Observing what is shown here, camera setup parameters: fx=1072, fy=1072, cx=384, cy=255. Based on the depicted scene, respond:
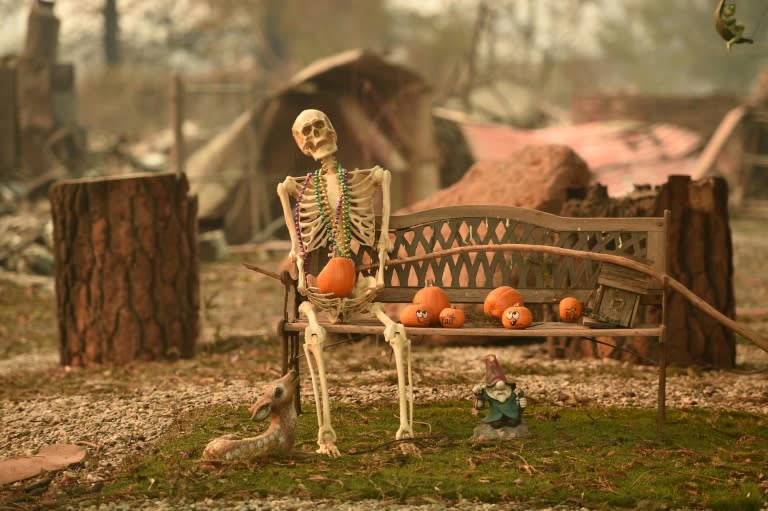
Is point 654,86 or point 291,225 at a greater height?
point 654,86

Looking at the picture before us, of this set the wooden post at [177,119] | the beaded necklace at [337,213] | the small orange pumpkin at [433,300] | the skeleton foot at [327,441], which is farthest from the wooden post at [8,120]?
the skeleton foot at [327,441]

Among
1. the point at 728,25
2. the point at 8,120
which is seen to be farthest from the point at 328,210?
the point at 8,120

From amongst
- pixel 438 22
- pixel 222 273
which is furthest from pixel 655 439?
pixel 438 22

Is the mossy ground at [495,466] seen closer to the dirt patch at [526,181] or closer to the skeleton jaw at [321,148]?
the skeleton jaw at [321,148]

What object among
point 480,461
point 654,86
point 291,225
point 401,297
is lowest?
point 480,461

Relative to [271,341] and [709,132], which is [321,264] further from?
[709,132]

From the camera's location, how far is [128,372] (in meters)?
7.39

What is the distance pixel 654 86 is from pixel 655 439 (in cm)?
4820

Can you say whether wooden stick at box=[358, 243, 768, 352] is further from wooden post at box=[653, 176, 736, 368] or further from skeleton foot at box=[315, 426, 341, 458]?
wooden post at box=[653, 176, 736, 368]

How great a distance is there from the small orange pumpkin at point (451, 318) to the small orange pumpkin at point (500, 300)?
25 cm

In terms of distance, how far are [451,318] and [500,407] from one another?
20.4 inches

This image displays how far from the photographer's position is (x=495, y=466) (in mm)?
4875

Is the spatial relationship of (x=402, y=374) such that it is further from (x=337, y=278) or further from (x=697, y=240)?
(x=697, y=240)

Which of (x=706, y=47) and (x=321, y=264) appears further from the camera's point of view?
(x=706, y=47)
